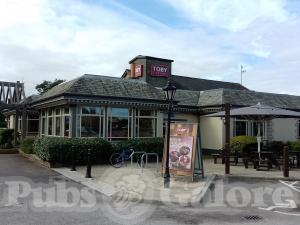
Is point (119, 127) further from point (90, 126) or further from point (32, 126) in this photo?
point (32, 126)

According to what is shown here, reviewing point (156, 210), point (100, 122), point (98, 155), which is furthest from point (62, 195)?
point (100, 122)

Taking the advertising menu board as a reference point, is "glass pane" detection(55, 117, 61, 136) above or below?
above

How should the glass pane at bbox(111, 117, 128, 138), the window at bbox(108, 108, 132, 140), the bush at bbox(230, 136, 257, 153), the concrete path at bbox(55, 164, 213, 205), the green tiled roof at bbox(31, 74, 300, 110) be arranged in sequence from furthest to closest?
the glass pane at bbox(111, 117, 128, 138)
the window at bbox(108, 108, 132, 140)
the green tiled roof at bbox(31, 74, 300, 110)
the bush at bbox(230, 136, 257, 153)
the concrete path at bbox(55, 164, 213, 205)

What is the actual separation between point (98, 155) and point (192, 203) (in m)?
9.46

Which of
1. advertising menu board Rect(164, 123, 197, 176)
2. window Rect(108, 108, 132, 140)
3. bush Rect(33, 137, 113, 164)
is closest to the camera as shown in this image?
advertising menu board Rect(164, 123, 197, 176)

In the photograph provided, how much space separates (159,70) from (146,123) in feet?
31.0

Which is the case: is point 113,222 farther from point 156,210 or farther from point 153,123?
point 153,123

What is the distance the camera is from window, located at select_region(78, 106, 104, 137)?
815 inches

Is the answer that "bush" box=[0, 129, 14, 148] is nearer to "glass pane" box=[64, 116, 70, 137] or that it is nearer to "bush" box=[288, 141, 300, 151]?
"glass pane" box=[64, 116, 70, 137]

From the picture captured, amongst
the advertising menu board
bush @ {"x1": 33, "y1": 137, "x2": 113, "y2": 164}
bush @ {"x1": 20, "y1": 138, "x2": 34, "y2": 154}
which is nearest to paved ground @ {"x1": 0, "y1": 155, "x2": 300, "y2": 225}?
the advertising menu board

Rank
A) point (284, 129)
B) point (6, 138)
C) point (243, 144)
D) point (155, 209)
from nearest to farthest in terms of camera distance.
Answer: point (155, 209) < point (243, 144) < point (6, 138) < point (284, 129)

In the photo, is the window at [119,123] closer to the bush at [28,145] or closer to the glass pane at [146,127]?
the glass pane at [146,127]

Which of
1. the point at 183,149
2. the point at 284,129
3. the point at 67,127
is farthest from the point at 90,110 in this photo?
the point at 284,129

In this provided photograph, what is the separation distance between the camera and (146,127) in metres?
23.2
